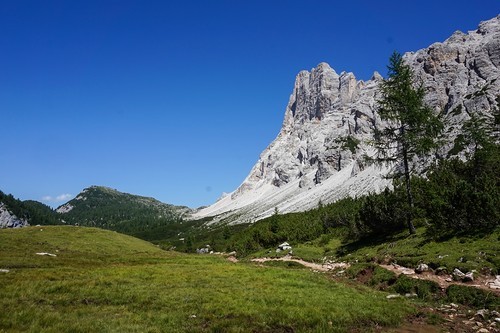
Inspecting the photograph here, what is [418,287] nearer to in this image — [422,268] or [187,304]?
[422,268]

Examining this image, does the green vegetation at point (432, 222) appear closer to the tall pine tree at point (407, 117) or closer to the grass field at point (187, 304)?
the tall pine tree at point (407, 117)

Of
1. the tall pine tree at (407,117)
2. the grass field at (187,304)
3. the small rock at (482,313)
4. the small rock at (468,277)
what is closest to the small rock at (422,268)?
the small rock at (468,277)

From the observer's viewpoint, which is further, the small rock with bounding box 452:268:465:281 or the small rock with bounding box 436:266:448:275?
the small rock with bounding box 436:266:448:275

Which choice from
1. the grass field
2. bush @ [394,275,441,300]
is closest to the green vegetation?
bush @ [394,275,441,300]

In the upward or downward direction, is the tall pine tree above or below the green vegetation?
above

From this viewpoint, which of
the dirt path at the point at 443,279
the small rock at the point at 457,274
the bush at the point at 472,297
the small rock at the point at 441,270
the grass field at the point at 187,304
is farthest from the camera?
the small rock at the point at 441,270

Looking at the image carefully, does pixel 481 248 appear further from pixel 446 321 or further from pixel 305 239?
pixel 305 239

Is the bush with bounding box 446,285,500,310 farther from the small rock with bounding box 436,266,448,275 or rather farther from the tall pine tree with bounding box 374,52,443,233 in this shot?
the tall pine tree with bounding box 374,52,443,233

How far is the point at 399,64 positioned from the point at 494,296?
27.5 m

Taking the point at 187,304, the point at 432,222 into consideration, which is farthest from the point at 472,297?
the point at 432,222

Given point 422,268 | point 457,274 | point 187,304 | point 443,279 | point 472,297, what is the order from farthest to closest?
1. point 422,268
2. point 443,279
3. point 457,274
4. point 472,297
5. point 187,304

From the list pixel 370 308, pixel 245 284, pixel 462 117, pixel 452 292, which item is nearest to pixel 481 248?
pixel 452 292

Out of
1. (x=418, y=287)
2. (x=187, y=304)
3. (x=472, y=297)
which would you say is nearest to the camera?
(x=187, y=304)

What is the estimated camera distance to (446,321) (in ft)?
49.5
